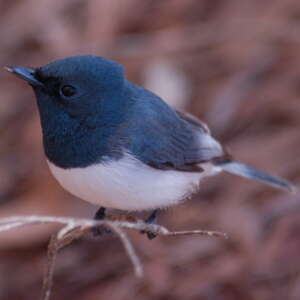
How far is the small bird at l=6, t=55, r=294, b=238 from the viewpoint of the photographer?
7.35 feet

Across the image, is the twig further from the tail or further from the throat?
the tail

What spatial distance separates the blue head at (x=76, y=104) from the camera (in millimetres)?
2209

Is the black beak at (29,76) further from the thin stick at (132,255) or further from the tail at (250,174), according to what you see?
the tail at (250,174)

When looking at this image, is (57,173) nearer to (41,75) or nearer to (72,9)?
(41,75)

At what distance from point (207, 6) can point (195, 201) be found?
194 centimetres

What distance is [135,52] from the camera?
527 cm

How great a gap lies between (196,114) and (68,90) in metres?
3.16

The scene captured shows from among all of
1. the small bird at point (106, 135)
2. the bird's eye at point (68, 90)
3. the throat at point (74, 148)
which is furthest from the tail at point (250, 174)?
the bird's eye at point (68, 90)

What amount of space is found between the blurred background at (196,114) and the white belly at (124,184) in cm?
202

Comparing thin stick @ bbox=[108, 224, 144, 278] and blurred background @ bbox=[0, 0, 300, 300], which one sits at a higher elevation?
thin stick @ bbox=[108, 224, 144, 278]

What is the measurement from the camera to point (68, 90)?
2.27 meters

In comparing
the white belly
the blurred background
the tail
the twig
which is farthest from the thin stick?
the blurred background

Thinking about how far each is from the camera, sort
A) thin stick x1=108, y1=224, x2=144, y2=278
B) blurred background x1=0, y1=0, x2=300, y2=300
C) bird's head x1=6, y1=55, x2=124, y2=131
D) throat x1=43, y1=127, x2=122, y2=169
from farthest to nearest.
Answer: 1. blurred background x1=0, y1=0, x2=300, y2=300
2. throat x1=43, y1=127, x2=122, y2=169
3. bird's head x1=6, y1=55, x2=124, y2=131
4. thin stick x1=108, y1=224, x2=144, y2=278

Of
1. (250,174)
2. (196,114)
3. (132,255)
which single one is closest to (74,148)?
(132,255)
